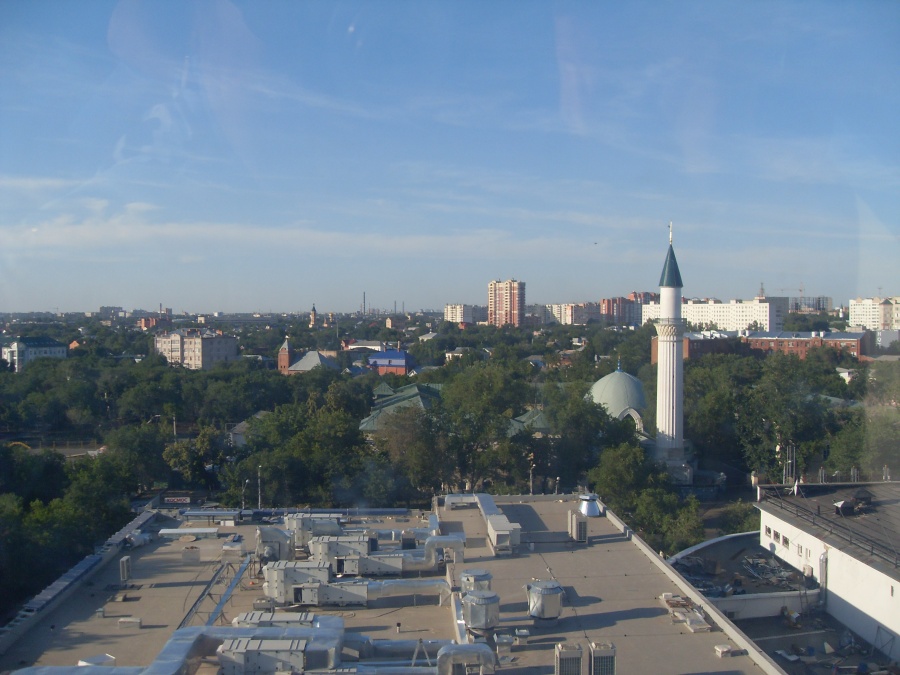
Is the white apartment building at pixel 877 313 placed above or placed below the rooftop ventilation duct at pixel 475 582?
above

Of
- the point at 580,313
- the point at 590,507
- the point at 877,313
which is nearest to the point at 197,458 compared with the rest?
the point at 590,507

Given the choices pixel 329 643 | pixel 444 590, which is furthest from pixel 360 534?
pixel 329 643

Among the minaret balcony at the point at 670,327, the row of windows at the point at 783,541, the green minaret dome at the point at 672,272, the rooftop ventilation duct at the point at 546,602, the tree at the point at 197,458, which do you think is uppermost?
the green minaret dome at the point at 672,272

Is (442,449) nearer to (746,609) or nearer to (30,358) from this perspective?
(746,609)

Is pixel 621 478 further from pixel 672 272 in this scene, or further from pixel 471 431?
pixel 672 272

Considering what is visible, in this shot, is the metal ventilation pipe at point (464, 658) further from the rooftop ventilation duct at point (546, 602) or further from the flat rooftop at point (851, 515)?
the flat rooftop at point (851, 515)

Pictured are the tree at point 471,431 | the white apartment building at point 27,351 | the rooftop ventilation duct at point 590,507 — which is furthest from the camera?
the white apartment building at point 27,351

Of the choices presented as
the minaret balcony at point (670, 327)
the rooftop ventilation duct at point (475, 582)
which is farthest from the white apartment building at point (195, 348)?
the rooftop ventilation duct at point (475, 582)

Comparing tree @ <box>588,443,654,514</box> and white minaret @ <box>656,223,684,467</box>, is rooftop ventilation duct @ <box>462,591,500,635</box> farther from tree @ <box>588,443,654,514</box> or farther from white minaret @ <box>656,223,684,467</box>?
white minaret @ <box>656,223,684,467</box>
